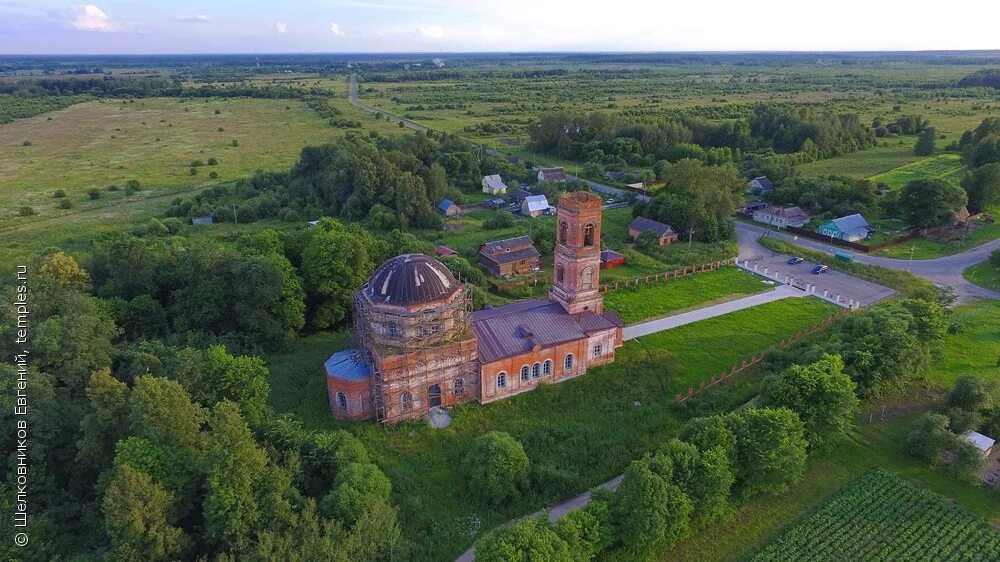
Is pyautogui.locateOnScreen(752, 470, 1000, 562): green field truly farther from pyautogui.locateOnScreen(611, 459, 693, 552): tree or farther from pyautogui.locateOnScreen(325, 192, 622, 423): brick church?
pyautogui.locateOnScreen(325, 192, 622, 423): brick church

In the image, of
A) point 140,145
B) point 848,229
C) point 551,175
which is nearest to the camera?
point 848,229

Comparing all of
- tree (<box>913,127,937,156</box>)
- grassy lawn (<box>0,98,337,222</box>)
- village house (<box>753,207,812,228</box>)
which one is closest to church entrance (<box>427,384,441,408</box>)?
village house (<box>753,207,812,228</box>)

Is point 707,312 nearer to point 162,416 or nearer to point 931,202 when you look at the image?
point 931,202

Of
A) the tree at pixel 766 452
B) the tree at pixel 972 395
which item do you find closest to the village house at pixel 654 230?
the tree at pixel 972 395

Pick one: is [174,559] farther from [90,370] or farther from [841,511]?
[841,511]

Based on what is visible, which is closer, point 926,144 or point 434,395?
point 434,395

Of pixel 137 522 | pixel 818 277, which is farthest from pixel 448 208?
pixel 137 522

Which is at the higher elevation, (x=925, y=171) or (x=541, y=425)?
(x=925, y=171)
